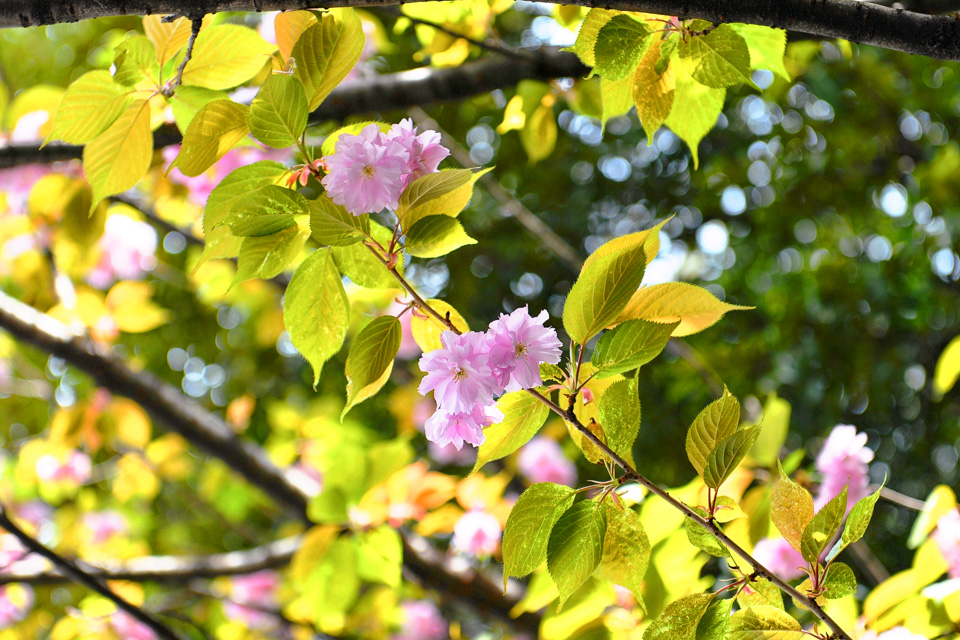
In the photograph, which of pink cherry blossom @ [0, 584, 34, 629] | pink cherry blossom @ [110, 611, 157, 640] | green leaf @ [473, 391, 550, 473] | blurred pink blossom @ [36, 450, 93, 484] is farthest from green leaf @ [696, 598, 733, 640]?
pink cherry blossom @ [0, 584, 34, 629]

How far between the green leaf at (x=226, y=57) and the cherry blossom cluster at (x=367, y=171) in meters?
0.14

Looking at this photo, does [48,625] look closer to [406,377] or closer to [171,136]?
[406,377]

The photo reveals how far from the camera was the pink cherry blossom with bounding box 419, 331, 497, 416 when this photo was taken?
27cm

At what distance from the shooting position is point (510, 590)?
38.7 inches

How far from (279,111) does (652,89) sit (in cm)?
21

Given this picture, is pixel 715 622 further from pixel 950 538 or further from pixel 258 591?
pixel 258 591

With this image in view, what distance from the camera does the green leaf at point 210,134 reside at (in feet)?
1.02

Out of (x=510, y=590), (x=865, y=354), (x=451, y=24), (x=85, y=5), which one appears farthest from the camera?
(x=865, y=354)

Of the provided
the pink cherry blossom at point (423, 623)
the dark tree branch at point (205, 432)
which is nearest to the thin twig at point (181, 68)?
the dark tree branch at point (205, 432)

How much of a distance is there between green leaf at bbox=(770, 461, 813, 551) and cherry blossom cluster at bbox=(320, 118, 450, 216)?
245mm

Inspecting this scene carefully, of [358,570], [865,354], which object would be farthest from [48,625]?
[865,354]

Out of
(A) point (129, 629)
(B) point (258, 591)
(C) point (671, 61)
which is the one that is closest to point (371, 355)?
(C) point (671, 61)

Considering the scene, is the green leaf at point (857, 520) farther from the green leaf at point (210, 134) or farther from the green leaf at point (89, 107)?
the green leaf at point (89, 107)

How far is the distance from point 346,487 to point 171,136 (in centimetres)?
49
